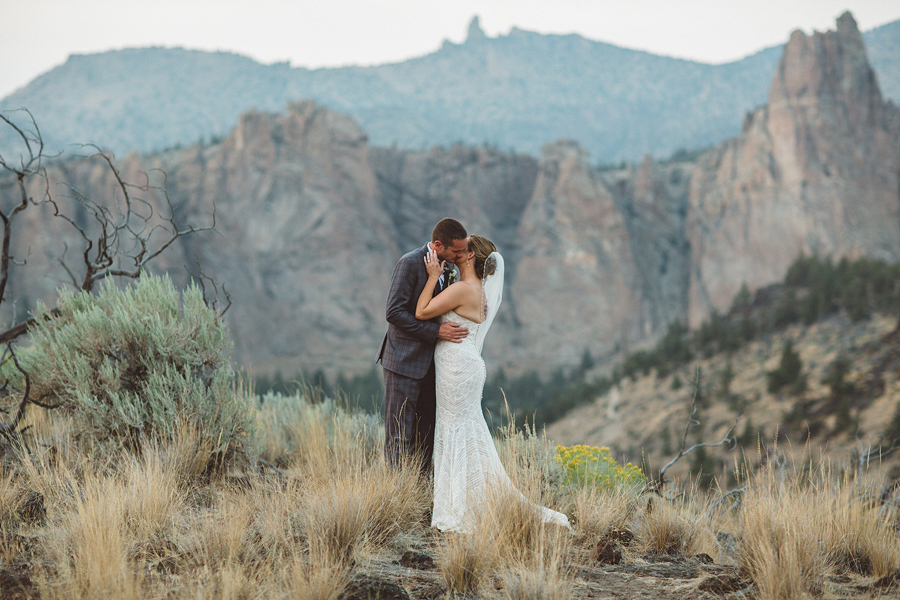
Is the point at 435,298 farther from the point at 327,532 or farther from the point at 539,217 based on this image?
the point at 539,217

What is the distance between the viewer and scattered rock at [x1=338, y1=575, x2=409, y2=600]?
3.17 m

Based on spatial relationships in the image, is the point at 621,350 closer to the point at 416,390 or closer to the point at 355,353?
the point at 355,353

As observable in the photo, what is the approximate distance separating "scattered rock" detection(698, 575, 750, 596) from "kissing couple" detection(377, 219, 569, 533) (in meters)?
1.27

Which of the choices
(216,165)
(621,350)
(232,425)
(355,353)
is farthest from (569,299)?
(232,425)

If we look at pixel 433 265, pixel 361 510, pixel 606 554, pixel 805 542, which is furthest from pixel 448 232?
pixel 805 542

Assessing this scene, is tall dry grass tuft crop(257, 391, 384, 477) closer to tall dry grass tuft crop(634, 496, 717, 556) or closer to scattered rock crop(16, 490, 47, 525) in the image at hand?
scattered rock crop(16, 490, 47, 525)

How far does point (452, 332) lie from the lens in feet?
15.1

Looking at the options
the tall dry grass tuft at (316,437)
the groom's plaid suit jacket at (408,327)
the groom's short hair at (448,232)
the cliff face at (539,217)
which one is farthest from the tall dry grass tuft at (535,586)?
the cliff face at (539,217)

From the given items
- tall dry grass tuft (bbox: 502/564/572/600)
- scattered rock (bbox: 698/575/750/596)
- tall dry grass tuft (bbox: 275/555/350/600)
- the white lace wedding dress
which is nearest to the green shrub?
the white lace wedding dress

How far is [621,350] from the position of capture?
→ 8125cm

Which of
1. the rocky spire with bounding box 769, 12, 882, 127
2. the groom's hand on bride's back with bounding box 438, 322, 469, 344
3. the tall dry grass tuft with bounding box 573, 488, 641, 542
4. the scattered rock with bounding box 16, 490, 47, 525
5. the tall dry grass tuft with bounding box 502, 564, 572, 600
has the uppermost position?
the rocky spire with bounding box 769, 12, 882, 127

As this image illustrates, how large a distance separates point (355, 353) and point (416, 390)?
73870mm

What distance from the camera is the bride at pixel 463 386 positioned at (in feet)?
14.6

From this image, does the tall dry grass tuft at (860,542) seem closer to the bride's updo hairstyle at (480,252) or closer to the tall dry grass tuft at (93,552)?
the bride's updo hairstyle at (480,252)
